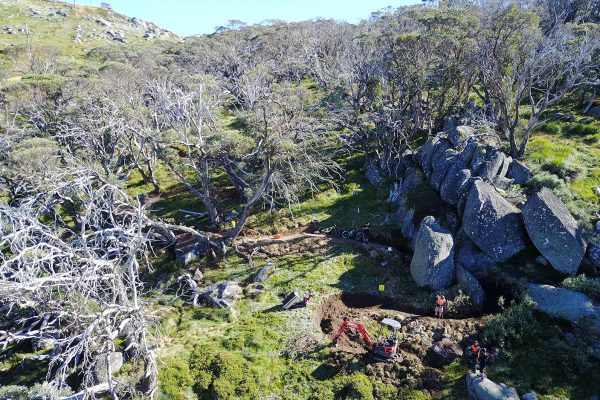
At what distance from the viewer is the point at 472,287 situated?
728 inches

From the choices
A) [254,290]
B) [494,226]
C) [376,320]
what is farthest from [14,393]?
[494,226]

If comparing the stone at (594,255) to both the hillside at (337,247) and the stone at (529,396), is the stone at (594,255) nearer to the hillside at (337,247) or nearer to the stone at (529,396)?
the hillside at (337,247)

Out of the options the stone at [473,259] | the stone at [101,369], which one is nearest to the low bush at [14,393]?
the stone at [101,369]

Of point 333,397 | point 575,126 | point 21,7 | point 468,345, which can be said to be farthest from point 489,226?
point 21,7

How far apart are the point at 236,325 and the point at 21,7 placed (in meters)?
146

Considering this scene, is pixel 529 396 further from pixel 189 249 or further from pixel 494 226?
pixel 189 249

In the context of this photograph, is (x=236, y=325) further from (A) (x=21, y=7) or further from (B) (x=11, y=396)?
(A) (x=21, y=7)

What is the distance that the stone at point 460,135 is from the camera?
26453mm

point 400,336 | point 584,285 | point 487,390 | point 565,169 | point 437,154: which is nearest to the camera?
point 487,390

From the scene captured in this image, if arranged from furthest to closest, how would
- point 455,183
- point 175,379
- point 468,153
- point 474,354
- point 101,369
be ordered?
point 468,153 → point 455,183 → point 175,379 → point 101,369 → point 474,354

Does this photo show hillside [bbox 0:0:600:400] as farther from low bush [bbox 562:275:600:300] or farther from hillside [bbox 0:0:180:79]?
hillside [bbox 0:0:180:79]

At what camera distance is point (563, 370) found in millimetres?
14266

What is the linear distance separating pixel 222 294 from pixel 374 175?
58.6ft

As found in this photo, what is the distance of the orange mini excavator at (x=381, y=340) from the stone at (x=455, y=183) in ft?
31.6
